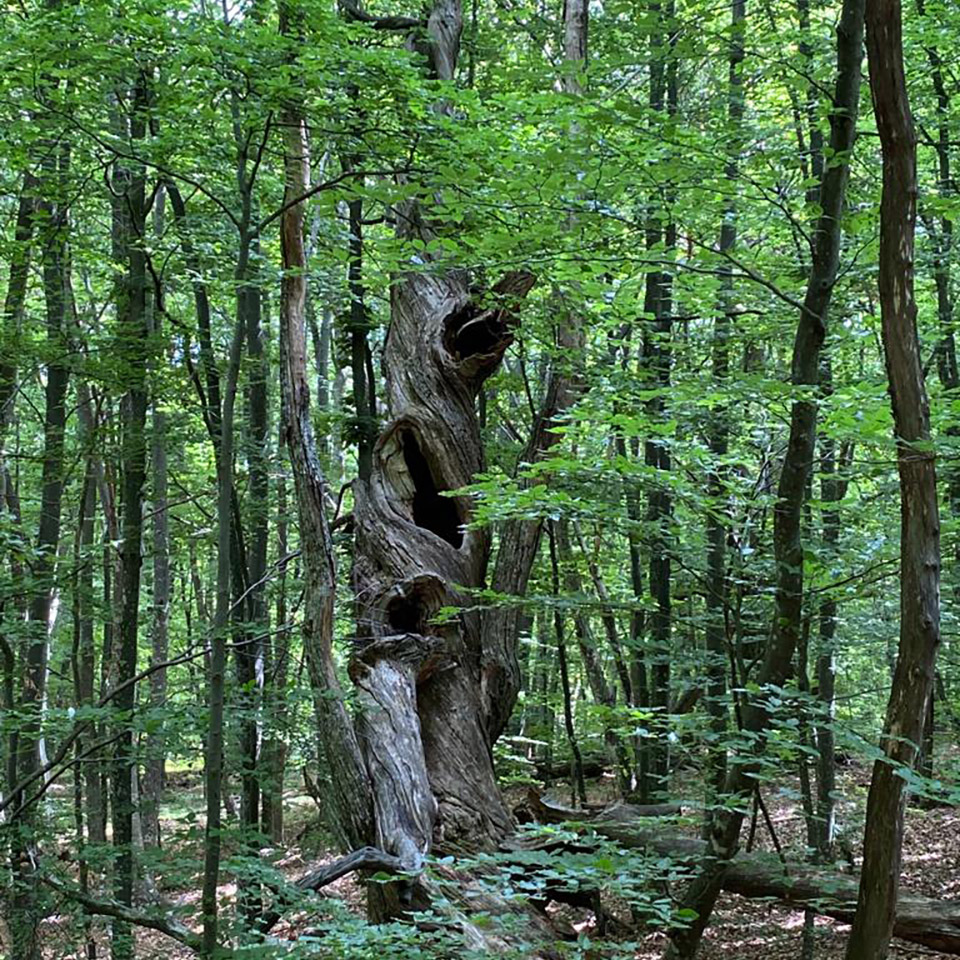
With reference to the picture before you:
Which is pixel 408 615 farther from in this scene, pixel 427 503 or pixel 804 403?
pixel 804 403

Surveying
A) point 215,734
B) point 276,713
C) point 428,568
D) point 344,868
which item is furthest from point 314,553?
point 215,734

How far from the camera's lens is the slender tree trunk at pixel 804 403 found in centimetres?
364

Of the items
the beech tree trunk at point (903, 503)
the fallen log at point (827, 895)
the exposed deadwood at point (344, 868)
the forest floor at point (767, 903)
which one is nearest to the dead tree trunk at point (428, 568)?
the exposed deadwood at point (344, 868)

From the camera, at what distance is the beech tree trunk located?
9.12ft

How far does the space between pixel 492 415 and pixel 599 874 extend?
7.35 m

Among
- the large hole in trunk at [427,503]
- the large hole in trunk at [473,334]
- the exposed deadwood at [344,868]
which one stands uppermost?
the large hole in trunk at [473,334]

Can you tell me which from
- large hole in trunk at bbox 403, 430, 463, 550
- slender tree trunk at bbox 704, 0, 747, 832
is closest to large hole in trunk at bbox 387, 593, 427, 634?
large hole in trunk at bbox 403, 430, 463, 550

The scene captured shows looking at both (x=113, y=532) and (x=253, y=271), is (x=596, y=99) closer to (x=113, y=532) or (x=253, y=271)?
Result: (x=253, y=271)

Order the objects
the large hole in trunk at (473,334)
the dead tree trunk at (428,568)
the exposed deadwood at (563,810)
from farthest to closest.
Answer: the large hole in trunk at (473,334)
the exposed deadwood at (563,810)
the dead tree trunk at (428,568)

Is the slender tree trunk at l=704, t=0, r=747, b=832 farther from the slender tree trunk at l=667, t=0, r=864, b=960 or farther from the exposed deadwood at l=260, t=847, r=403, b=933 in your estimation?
the exposed deadwood at l=260, t=847, r=403, b=933

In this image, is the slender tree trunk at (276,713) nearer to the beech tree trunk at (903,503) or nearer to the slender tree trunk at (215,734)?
the slender tree trunk at (215,734)

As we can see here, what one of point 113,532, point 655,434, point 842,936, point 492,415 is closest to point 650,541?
point 655,434

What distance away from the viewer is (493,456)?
27.6 ft

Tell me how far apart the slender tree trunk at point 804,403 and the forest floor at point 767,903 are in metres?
0.54
